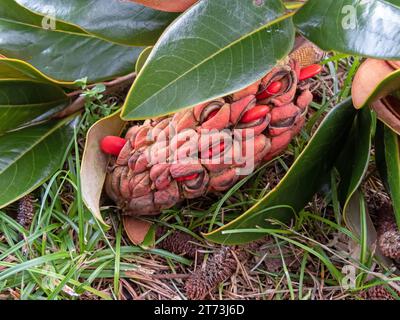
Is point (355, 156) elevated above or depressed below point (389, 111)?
below

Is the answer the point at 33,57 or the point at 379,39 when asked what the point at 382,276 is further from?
the point at 33,57

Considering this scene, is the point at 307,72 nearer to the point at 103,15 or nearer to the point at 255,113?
the point at 255,113

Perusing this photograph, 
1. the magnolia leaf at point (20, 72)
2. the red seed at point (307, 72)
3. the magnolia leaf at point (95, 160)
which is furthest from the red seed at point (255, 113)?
the magnolia leaf at point (20, 72)

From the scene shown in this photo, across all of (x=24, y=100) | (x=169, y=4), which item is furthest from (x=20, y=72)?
(x=169, y=4)

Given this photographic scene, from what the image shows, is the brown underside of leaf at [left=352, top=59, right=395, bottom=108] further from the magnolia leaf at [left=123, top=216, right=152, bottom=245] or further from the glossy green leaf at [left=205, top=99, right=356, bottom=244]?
the magnolia leaf at [left=123, top=216, right=152, bottom=245]

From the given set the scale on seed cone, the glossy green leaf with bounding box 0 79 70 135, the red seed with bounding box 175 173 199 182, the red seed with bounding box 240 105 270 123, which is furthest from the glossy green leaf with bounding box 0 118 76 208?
the red seed with bounding box 240 105 270 123

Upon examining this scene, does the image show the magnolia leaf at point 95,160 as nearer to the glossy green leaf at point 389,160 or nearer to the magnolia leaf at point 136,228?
the magnolia leaf at point 136,228

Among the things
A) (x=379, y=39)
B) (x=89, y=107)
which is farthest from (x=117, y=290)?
(x=379, y=39)
